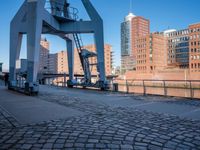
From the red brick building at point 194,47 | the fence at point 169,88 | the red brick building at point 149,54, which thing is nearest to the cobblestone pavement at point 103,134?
the fence at point 169,88

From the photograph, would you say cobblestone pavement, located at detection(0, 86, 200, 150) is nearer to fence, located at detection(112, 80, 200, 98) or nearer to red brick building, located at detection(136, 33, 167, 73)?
fence, located at detection(112, 80, 200, 98)

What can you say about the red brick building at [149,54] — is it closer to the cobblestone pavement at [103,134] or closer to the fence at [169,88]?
the fence at [169,88]

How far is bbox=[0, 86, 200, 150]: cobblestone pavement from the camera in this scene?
4.37m

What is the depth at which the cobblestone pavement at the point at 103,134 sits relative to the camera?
4.37 m

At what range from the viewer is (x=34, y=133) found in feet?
17.2

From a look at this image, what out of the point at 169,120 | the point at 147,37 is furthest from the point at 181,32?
the point at 169,120

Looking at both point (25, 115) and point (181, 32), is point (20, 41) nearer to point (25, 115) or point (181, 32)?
point (25, 115)

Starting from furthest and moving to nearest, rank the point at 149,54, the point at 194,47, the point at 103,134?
1. the point at 149,54
2. the point at 194,47
3. the point at 103,134

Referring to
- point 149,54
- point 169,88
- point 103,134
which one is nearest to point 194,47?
point 149,54

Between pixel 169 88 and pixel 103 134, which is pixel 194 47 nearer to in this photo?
pixel 169 88

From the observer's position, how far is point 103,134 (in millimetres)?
5094

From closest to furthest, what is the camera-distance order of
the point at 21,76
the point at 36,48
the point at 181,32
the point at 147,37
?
the point at 36,48, the point at 21,76, the point at 147,37, the point at 181,32

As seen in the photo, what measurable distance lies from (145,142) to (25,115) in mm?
4644

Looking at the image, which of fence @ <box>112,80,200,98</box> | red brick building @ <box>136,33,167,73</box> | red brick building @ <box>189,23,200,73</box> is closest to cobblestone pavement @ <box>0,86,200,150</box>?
fence @ <box>112,80,200,98</box>
